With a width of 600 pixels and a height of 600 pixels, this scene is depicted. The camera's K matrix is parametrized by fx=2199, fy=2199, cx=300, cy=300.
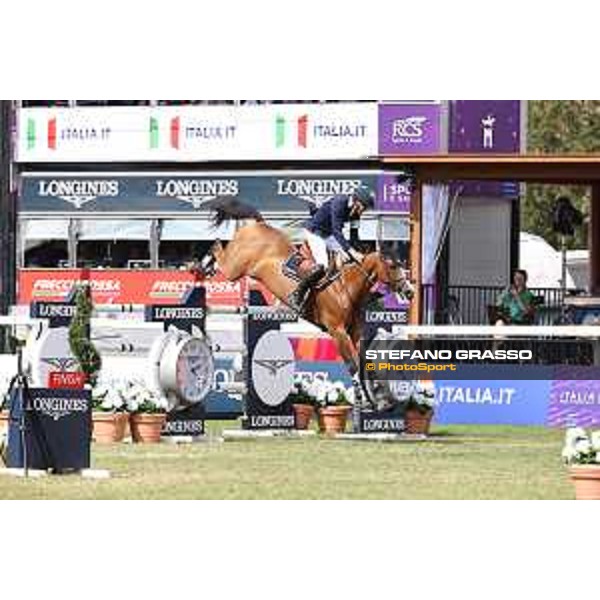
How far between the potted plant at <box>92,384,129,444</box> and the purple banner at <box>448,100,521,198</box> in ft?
28.3

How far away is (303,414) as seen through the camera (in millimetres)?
19719

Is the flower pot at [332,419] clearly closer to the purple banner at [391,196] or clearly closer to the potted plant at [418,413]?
the potted plant at [418,413]

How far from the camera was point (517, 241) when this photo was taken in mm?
26859

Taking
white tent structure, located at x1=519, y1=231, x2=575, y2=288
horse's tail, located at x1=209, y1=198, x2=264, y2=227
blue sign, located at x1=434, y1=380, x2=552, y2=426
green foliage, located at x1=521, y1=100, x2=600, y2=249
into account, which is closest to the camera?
blue sign, located at x1=434, y1=380, x2=552, y2=426

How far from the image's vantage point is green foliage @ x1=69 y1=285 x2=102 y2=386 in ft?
63.7

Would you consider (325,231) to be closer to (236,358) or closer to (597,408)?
(236,358)

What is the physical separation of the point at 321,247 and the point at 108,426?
400 centimetres

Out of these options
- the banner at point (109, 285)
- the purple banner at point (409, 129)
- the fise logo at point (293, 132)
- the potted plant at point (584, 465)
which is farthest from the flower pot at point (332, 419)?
the fise logo at point (293, 132)

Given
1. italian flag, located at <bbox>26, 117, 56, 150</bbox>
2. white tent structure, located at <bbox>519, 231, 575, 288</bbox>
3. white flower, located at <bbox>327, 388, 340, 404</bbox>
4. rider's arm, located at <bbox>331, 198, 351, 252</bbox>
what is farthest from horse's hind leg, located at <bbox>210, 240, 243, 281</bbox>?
white tent structure, located at <bbox>519, 231, 575, 288</bbox>

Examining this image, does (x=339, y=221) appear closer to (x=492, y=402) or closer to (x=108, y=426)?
(x=492, y=402)

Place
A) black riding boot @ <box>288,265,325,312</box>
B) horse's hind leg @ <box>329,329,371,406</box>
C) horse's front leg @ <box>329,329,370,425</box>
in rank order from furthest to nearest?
1. black riding boot @ <box>288,265,325,312</box>
2. horse's hind leg @ <box>329,329,371,406</box>
3. horse's front leg @ <box>329,329,370,425</box>

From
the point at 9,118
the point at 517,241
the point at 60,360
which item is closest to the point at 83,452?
the point at 60,360

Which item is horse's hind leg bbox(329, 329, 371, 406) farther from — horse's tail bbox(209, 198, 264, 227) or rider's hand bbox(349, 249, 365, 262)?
horse's tail bbox(209, 198, 264, 227)

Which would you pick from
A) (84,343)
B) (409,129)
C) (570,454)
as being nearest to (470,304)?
(409,129)
